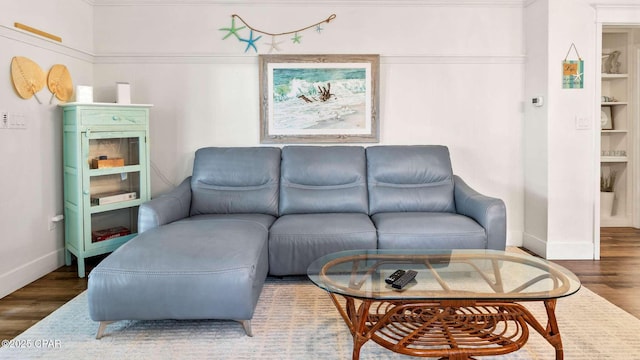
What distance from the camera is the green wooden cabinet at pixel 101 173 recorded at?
10.3 feet

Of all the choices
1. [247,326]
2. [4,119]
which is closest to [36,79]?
[4,119]

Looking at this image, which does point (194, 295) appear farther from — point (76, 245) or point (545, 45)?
point (545, 45)

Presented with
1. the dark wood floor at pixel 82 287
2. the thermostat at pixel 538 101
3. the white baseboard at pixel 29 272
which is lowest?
the dark wood floor at pixel 82 287

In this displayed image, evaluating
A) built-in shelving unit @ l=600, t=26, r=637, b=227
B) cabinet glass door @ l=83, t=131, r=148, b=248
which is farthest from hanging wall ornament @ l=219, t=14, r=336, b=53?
built-in shelving unit @ l=600, t=26, r=637, b=227

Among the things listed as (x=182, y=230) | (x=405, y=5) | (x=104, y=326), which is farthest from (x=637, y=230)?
(x=104, y=326)

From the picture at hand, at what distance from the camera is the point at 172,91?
3902 millimetres

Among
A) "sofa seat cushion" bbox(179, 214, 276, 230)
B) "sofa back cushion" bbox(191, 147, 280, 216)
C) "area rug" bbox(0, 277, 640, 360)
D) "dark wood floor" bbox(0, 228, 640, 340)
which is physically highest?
"sofa back cushion" bbox(191, 147, 280, 216)

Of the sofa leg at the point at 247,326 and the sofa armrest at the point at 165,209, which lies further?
the sofa armrest at the point at 165,209

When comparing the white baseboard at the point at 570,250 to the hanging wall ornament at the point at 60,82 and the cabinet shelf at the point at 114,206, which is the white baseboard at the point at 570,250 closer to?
the cabinet shelf at the point at 114,206

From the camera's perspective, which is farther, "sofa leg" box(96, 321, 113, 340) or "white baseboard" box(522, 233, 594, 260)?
"white baseboard" box(522, 233, 594, 260)

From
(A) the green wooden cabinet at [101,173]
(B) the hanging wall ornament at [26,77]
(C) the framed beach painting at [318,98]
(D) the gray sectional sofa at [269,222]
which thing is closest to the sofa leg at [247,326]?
(D) the gray sectional sofa at [269,222]

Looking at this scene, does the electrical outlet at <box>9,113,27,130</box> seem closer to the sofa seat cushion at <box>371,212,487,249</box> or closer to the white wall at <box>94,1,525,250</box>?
the white wall at <box>94,1,525,250</box>

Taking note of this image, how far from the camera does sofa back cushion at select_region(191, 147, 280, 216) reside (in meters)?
3.41

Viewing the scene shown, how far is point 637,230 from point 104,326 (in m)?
5.05
